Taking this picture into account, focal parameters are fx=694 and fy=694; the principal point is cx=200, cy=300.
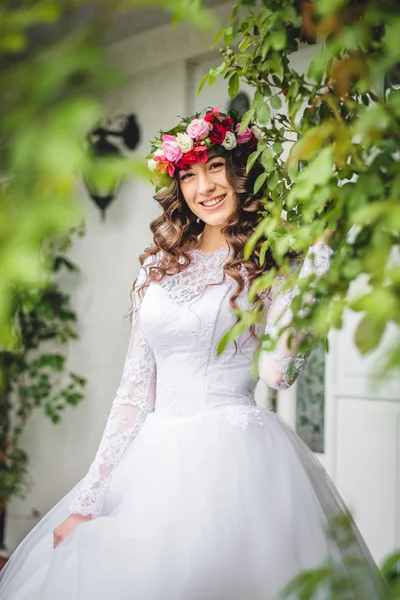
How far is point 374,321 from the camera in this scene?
0.57 meters

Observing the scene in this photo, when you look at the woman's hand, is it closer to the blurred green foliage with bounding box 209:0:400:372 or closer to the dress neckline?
the dress neckline

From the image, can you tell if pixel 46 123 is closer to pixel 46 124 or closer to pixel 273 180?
pixel 46 124

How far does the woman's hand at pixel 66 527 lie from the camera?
5.03 ft

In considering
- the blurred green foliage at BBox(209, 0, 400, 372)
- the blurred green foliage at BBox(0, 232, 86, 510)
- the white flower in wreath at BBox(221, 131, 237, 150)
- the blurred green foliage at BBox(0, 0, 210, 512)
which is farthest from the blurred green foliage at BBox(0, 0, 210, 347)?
the blurred green foliage at BBox(0, 232, 86, 510)

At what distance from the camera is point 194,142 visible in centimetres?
170

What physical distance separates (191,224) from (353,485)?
1546 mm

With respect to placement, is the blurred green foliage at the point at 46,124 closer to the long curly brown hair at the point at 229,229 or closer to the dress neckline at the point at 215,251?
the long curly brown hair at the point at 229,229

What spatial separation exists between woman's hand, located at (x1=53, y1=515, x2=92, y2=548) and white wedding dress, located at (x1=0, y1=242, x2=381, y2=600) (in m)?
0.02

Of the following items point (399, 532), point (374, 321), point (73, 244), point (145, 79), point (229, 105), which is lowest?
point (399, 532)

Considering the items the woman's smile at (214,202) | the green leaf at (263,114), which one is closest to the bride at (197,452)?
Answer: the woman's smile at (214,202)

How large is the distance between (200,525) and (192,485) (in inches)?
4.5

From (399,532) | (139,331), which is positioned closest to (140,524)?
(139,331)

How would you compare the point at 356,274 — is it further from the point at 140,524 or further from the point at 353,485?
the point at 353,485

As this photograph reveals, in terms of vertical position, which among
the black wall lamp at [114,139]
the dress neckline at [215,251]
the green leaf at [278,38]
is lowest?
the dress neckline at [215,251]
